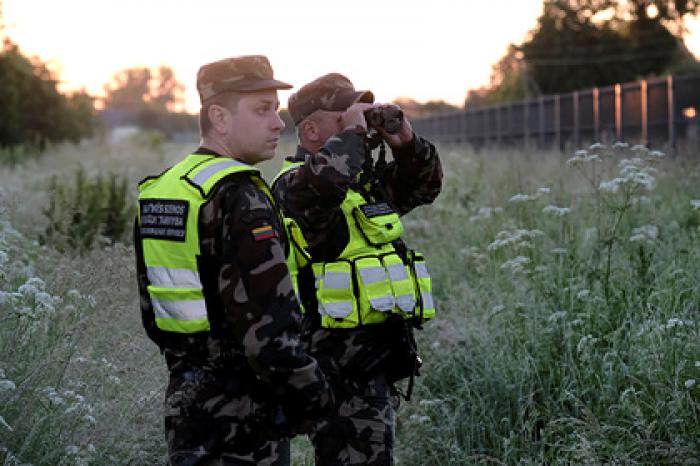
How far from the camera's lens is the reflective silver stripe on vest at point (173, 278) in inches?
103

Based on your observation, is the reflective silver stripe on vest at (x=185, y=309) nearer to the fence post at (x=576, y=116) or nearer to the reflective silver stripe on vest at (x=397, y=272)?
Result: the reflective silver stripe on vest at (x=397, y=272)

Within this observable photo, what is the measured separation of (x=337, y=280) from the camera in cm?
348

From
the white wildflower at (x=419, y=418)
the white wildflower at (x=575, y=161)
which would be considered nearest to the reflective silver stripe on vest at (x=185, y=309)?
the white wildflower at (x=419, y=418)

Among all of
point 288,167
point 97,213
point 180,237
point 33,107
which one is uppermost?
point 33,107

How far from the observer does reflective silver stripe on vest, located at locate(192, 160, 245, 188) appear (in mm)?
2611

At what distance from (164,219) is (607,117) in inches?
771

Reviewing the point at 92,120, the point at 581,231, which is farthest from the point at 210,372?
the point at 92,120

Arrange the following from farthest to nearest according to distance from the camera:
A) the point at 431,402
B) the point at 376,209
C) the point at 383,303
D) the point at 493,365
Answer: the point at 493,365 → the point at 431,402 → the point at 376,209 → the point at 383,303

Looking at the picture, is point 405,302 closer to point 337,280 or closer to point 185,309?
point 337,280

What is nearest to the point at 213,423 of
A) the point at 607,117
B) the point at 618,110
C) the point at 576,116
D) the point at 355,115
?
the point at 355,115

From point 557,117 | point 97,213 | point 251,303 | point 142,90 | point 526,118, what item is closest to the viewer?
point 251,303

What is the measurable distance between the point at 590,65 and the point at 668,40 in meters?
5.58

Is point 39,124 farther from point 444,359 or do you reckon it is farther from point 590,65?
point 590,65

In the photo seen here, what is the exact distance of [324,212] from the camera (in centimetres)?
332
